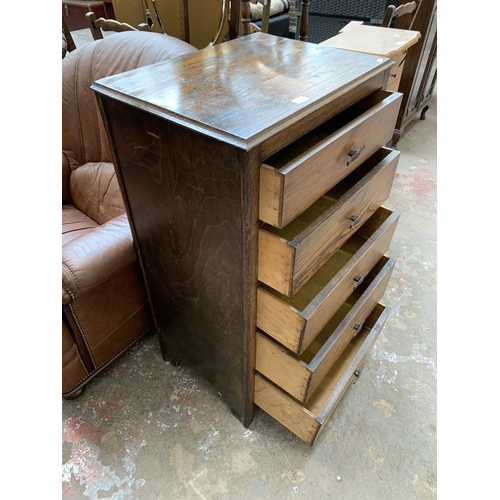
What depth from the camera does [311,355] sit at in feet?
2.89

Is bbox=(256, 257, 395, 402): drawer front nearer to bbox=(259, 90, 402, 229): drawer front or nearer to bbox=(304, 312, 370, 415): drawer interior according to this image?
bbox=(304, 312, 370, 415): drawer interior

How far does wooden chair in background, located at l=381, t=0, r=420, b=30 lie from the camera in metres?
1.60

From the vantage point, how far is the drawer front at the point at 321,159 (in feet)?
1.80

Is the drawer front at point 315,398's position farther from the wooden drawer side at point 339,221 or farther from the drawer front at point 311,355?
the wooden drawer side at point 339,221

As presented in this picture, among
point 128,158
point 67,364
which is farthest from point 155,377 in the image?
point 128,158

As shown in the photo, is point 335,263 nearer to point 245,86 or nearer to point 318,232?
point 318,232

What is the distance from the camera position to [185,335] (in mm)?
978

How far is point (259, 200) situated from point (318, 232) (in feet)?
0.46

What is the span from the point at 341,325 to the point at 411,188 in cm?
142

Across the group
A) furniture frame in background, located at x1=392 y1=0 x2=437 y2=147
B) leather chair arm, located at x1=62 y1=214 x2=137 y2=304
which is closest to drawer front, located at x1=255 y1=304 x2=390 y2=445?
leather chair arm, located at x1=62 y1=214 x2=137 y2=304

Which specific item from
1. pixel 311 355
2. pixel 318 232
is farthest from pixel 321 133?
pixel 311 355

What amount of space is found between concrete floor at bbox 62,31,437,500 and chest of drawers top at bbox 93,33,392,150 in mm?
862

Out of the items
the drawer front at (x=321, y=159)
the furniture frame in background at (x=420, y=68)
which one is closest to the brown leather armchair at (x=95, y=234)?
the drawer front at (x=321, y=159)

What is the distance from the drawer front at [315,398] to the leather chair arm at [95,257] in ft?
1.51
